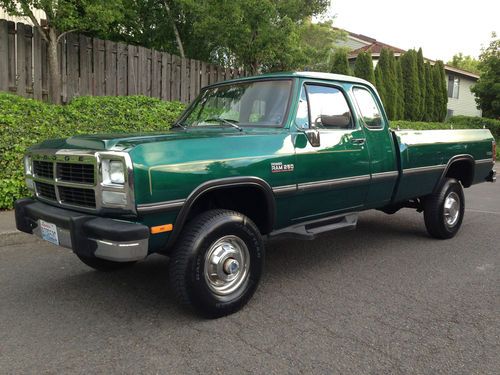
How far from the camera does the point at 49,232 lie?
11.4ft

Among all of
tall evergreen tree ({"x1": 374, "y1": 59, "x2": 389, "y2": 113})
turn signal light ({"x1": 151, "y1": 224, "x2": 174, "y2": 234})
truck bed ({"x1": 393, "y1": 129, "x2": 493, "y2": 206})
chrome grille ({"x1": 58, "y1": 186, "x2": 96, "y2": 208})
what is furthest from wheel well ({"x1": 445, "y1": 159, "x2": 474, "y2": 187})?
tall evergreen tree ({"x1": 374, "y1": 59, "x2": 389, "y2": 113})

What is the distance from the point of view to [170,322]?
342 cm

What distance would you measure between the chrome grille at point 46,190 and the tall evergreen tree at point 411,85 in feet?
67.3

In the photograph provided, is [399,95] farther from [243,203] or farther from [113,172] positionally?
[113,172]

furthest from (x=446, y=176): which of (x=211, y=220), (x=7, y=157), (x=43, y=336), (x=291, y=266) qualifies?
(x=7, y=157)

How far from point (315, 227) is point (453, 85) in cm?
3277

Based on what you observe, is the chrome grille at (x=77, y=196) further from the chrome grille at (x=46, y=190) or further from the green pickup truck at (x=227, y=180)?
the chrome grille at (x=46, y=190)

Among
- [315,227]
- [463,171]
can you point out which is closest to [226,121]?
[315,227]

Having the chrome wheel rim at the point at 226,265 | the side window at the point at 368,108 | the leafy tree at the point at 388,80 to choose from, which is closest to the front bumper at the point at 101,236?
the chrome wheel rim at the point at 226,265

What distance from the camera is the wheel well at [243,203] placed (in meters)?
3.71

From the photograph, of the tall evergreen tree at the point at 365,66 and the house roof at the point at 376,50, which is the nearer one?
the tall evergreen tree at the point at 365,66

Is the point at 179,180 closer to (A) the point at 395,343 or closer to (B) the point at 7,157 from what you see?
(A) the point at 395,343

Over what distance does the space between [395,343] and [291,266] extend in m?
1.80

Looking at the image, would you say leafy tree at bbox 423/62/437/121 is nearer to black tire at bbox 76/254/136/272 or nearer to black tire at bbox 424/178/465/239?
black tire at bbox 424/178/465/239
